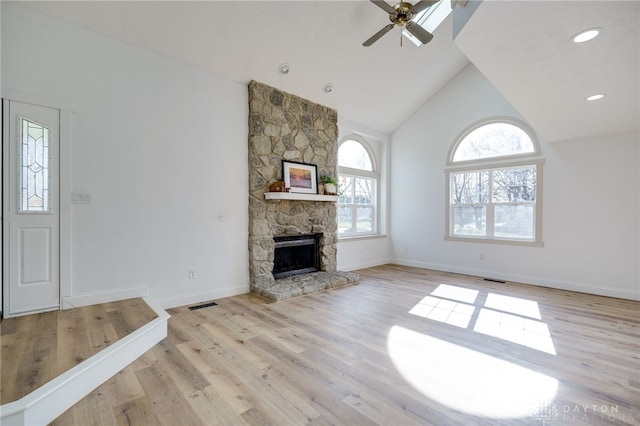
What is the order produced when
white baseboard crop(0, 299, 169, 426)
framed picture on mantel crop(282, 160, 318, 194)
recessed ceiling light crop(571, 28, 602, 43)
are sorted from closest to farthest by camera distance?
white baseboard crop(0, 299, 169, 426), recessed ceiling light crop(571, 28, 602, 43), framed picture on mantel crop(282, 160, 318, 194)

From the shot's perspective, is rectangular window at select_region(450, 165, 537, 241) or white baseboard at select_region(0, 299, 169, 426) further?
rectangular window at select_region(450, 165, 537, 241)

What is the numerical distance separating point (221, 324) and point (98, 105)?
2732 millimetres

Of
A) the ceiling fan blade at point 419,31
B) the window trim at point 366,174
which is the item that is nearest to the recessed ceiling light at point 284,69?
the ceiling fan blade at point 419,31

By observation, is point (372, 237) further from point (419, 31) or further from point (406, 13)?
point (406, 13)

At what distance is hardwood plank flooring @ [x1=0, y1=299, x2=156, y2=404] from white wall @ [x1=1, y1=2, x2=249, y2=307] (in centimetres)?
31

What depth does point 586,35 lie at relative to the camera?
85.4 inches

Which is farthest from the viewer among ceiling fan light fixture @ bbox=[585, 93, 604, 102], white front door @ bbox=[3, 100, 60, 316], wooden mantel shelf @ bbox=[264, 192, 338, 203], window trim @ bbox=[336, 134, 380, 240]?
window trim @ bbox=[336, 134, 380, 240]

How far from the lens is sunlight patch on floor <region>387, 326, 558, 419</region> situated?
70.5 inches

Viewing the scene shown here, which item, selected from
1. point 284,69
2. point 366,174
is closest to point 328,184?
point 366,174

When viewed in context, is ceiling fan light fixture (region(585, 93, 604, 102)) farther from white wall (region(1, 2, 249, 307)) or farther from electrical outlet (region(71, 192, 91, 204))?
electrical outlet (region(71, 192, 91, 204))

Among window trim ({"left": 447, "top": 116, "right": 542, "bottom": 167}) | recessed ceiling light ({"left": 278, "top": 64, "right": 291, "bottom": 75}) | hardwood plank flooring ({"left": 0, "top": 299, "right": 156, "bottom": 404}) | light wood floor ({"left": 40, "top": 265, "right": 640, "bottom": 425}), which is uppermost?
recessed ceiling light ({"left": 278, "top": 64, "right": 291, "bottom": 75})

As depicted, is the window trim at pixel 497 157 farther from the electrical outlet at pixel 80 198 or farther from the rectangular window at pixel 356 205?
the electrical outlet at pixel 80 198

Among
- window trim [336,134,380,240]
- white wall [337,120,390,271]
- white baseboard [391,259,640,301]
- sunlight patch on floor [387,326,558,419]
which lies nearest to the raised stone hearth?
white wall [337,120,390,271]

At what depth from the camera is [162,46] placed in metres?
3.41
